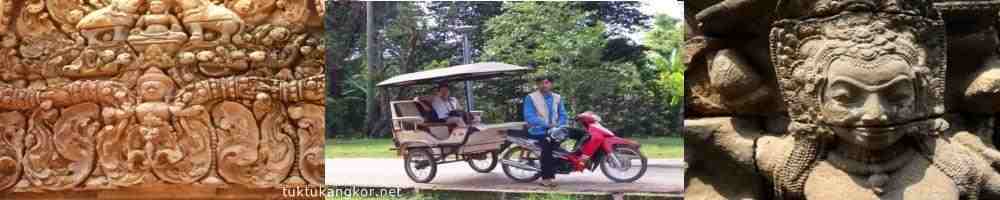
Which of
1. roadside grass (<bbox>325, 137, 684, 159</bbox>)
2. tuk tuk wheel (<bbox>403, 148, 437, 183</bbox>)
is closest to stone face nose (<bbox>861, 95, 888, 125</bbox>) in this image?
tuk tuk wheel (<bbox>403, 148, 437, 183</bbox>)

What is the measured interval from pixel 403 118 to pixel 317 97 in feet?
1.63

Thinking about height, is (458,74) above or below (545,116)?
above

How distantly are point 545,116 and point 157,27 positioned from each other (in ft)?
5.86

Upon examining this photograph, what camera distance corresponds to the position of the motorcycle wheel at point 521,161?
3.14 meters

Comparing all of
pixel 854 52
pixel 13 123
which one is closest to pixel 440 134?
pixel 854 52

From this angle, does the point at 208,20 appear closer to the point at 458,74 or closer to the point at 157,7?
the point at 157,7

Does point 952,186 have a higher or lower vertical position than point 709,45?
lower

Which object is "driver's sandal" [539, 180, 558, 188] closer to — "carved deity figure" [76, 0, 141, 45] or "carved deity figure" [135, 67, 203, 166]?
"carved deity figure" [135, 67, 203, 166]

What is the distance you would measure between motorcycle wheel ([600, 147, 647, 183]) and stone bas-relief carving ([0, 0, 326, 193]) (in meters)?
1.26

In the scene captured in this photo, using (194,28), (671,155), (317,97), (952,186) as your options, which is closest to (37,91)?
(194,28)

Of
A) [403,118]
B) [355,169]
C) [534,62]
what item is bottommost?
[355,169]

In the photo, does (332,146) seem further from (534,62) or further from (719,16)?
(719,16)

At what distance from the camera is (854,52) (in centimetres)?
241

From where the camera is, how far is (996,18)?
2686mm
